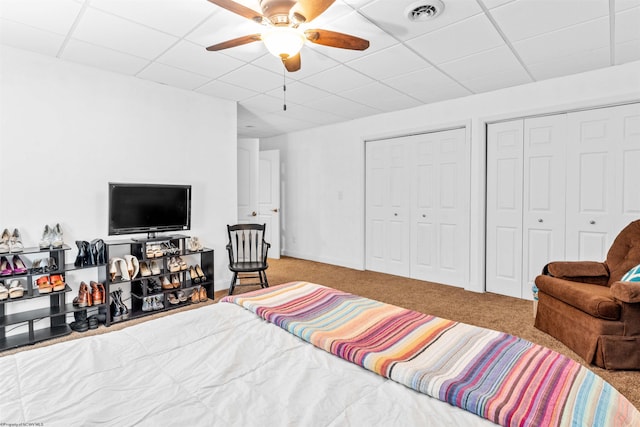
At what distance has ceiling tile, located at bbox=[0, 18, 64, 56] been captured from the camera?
8.33 feet

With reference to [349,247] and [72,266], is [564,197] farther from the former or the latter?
[72,266]

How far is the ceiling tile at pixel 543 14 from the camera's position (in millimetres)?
2289

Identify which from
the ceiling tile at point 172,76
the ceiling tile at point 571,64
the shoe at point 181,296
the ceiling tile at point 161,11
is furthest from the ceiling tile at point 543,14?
the shoe at point 181,296

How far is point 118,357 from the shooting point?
1.28m

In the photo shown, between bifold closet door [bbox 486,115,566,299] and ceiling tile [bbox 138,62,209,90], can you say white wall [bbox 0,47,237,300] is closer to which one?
ceiling tile [bbox 138,62,209,90]

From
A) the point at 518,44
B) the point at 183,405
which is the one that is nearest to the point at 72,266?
the point at 183,405

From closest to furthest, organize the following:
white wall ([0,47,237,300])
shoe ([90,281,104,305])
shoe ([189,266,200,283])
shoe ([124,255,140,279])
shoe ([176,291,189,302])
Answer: white wall ([0,47,237,300])
shoe ([90,281,104,305])
shoe ([124,255,140,279])
shoe ([176,291,189,302])
shoe ([189,266,200,283])

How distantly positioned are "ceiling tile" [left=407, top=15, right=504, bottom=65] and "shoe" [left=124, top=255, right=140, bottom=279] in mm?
3156

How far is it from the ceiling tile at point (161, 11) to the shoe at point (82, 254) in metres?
1.94

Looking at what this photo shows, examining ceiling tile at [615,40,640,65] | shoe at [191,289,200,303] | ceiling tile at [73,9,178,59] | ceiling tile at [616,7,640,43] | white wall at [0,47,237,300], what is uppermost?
ceiling tile at [615,40,640,65]

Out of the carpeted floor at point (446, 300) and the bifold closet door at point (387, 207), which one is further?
the bifold closet door at point (387, 207)

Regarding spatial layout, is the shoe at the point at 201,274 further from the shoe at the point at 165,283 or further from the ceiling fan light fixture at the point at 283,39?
the ceiling fan light fixture at the point at 283,39

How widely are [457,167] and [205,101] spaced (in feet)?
10.7

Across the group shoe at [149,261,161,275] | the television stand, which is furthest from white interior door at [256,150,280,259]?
shoe at [149,261,161,275]
